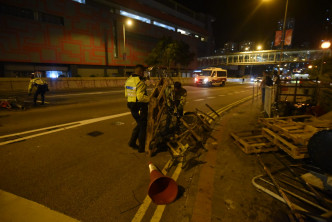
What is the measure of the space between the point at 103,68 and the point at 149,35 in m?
14.2

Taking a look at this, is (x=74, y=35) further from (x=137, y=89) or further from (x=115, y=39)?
(x=137, y=89)

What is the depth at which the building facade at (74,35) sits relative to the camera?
76.7 ft

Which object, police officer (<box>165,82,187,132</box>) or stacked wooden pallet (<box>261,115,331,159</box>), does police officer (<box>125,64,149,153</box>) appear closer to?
police officer (<box>165,82,187,132</box>)

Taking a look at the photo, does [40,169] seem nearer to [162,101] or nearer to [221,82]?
[162,101]

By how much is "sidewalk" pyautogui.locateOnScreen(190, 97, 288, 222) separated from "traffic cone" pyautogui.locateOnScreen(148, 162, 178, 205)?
14.2 inches

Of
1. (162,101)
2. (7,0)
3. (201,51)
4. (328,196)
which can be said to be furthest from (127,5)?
(328,196)

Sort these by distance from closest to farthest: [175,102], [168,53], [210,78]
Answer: [175,102] < [210,78] < [168,53]

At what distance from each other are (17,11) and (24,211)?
3100 cm

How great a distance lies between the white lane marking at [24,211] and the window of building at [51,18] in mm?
31084

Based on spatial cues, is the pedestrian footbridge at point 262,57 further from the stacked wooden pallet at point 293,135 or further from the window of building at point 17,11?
the stacked wooden pallet at point 293,135

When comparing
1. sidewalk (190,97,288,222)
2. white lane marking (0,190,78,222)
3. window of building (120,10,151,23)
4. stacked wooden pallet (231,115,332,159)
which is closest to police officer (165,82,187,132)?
sidewalk (190,97,288,222)

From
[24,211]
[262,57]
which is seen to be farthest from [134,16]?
[24,211]

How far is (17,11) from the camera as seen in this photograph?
23.5m

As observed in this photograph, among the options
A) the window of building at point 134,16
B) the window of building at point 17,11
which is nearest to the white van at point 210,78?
the window of building at point 134,16
